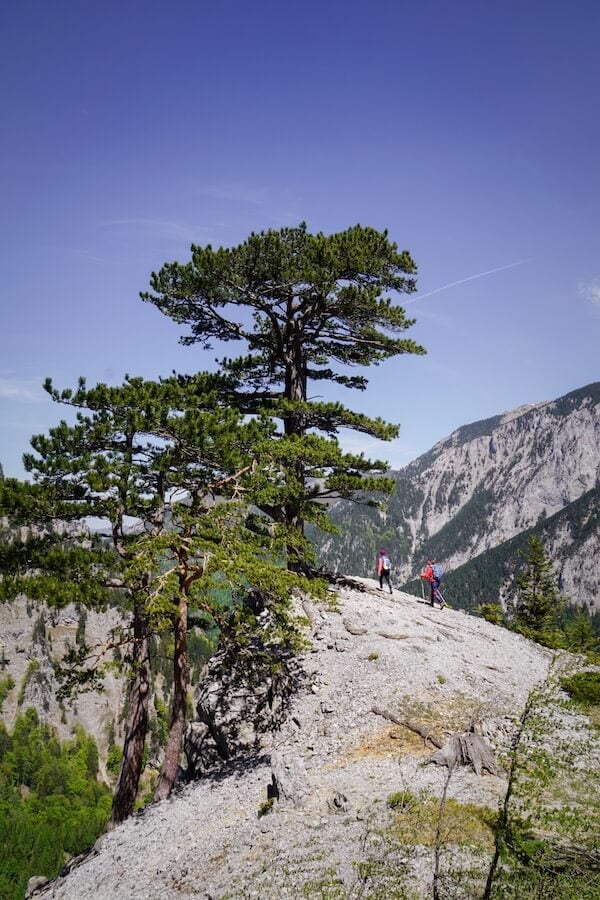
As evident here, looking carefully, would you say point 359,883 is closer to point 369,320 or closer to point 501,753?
point 501,753

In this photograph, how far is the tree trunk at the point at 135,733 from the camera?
616 inches

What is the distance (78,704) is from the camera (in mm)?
174750

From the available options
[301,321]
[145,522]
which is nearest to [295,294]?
[301,321]

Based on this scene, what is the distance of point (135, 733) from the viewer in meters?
16.2

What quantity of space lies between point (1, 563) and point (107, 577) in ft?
8.81

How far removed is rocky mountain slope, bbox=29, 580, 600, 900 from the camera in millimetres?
8781

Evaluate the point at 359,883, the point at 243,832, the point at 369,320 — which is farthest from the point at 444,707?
the point at 369,320

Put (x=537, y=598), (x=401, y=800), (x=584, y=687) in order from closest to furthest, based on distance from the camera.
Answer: (x=401, y=800)
(x=584, y=687)
(x=537, y=598)

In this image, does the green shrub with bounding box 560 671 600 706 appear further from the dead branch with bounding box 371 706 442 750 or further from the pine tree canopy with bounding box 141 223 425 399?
the pine tree canopy with bounding box 141 223 425 399

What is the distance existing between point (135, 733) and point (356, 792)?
25.9 ft

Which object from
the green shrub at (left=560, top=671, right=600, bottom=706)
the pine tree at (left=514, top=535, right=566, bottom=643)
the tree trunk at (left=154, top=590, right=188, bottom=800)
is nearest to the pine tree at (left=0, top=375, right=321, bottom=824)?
the tree trunk at (left=154, top=590, right=188, bottom=800)

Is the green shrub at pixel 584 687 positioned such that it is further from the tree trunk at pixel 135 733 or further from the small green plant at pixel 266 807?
the tree trunk at pixel 135 733

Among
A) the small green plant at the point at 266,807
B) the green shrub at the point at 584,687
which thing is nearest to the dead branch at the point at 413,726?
the small green plant at the point at 266,807

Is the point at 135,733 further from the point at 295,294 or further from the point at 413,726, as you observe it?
the point at 295,294
